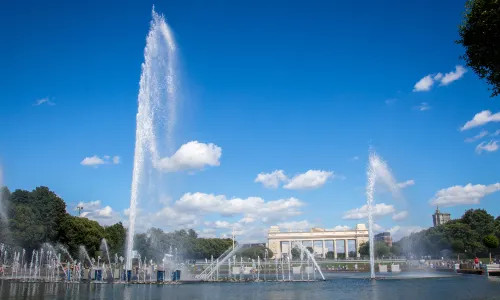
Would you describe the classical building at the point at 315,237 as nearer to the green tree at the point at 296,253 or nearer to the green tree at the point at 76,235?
the green tree at the point at 296,253

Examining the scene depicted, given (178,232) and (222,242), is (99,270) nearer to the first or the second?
(178,232)

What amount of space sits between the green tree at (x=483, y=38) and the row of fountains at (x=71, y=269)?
1200 inches

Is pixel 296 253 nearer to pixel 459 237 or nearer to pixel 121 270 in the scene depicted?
pixel 459 237

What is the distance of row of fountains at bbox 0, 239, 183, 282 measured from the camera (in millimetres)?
42938

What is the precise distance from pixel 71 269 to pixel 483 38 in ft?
161

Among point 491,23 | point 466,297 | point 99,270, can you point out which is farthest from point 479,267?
point 99,270

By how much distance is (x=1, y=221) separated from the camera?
63.8 meters

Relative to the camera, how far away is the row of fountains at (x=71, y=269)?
141 ft

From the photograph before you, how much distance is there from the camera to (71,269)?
53.2m

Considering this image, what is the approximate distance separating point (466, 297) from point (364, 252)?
5014 inches

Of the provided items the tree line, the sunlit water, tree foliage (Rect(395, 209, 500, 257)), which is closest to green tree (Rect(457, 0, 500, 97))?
the sunlit water

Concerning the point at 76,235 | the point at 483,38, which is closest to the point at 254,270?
the point at 76,235

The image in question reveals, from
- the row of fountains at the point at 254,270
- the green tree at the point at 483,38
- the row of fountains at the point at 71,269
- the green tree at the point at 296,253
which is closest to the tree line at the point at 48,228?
the row of fountains at the point at 71,269

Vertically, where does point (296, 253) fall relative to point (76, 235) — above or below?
below
